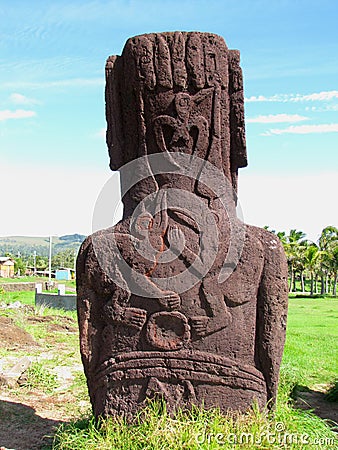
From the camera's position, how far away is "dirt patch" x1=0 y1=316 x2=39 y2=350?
8453 mm

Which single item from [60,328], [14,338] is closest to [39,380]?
[14,338]

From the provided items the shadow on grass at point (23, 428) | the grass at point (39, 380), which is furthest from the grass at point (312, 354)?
the shadow on grass at point (23, 428)

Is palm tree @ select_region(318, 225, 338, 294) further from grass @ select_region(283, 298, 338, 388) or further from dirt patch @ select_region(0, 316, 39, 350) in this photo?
dirt patch @ select_region(0, 316, 39, 350)

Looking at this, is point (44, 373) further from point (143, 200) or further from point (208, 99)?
point (208, 99)

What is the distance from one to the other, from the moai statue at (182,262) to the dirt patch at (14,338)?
197 inches

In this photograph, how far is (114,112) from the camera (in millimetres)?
3971

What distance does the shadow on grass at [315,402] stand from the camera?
5.61 meters

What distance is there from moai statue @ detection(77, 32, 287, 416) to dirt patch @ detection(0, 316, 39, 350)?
5014 mm

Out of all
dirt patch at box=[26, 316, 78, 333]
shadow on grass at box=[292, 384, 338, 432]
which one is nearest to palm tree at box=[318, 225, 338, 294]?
dirt patch at box=[26, 316, 78, 333]

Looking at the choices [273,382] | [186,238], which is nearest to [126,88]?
[186,238]

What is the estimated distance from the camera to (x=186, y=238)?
12.1 ft

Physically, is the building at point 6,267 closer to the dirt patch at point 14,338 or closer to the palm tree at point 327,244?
the palm tree at point 327,244

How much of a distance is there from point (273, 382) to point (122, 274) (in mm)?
1217

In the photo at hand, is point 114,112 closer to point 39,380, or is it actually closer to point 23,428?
point 23,428
